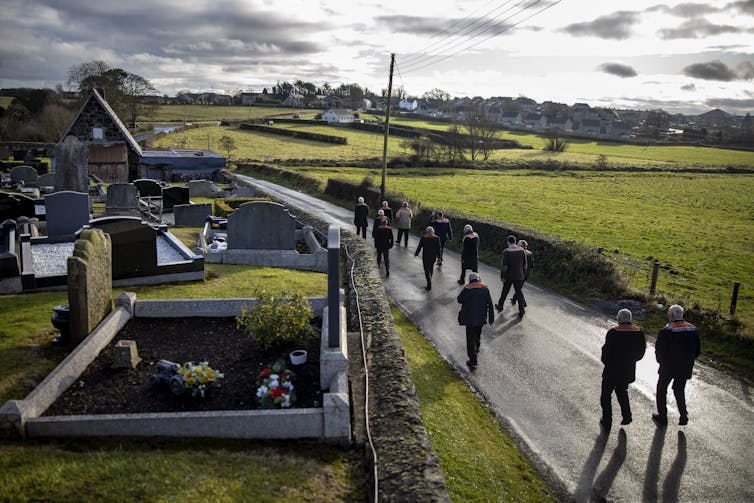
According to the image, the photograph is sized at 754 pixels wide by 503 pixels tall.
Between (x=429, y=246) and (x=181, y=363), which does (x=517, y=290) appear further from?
(x=181, y=363)

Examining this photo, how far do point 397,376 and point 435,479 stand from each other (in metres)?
2.51

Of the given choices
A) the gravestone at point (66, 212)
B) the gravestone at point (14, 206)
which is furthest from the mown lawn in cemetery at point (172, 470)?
the gravestone at point (14, 206)

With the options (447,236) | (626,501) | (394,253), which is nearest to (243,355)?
(626,501)

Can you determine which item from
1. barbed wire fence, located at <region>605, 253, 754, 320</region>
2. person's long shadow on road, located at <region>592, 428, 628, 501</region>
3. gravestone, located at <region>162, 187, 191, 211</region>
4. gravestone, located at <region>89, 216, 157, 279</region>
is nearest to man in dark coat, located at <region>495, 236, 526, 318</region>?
barbed wire fence, located at <region>605, 253, 754, 320</region>

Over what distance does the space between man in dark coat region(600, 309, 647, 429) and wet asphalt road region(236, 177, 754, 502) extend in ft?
1.02

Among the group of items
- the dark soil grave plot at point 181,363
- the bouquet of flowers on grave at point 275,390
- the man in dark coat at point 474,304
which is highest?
the man in dark coat at point 474,304

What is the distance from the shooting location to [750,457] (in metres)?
7.97

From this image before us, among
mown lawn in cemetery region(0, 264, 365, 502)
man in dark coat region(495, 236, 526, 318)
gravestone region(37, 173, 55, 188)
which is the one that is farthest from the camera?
gravestone region(37, 173, 55, 188)

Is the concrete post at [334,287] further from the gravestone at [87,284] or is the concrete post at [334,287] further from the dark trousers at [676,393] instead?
the dark trousers at [676,393]

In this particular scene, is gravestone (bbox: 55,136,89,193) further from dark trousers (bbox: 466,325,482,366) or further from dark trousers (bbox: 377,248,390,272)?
dark trousers (bbox: 466,325,482,366)

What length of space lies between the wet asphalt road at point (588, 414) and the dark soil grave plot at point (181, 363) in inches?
138

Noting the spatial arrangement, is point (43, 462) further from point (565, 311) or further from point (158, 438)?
point (565, 311)

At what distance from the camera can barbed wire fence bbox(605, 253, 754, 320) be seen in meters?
15.8

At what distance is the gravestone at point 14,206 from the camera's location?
18.7 metres
